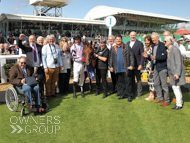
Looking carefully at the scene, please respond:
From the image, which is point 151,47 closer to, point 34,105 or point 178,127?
point 178,127

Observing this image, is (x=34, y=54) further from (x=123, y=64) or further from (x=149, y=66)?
(x=149, y=66)

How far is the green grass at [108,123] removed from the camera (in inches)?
142

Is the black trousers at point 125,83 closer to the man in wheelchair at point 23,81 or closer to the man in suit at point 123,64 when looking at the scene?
the man in suit at point 123,64

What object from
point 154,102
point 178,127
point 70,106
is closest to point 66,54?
point 70,106

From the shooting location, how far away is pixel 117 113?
4809 mm

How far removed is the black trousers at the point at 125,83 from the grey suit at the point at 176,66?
4.15ft

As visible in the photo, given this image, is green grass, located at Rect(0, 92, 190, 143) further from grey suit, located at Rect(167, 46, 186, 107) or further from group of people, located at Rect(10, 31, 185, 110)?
grey suit, located at Rect(167, 46, 186, 107)

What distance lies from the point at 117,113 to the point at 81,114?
917mm

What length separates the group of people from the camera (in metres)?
4.82

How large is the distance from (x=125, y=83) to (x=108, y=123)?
1956mm

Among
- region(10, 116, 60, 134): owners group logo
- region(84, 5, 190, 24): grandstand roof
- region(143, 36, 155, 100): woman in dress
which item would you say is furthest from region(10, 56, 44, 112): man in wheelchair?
region(84, 5, 190, 24): grandstand roof

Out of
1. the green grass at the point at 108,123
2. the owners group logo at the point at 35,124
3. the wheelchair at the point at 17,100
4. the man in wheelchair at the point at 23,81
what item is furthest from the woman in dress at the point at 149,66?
the man in wheelchair at the point at 23,81

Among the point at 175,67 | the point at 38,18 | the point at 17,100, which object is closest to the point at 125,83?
the point at 175,67

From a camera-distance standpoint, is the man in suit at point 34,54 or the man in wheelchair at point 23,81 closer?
the man in wheelchair at point 23,81
